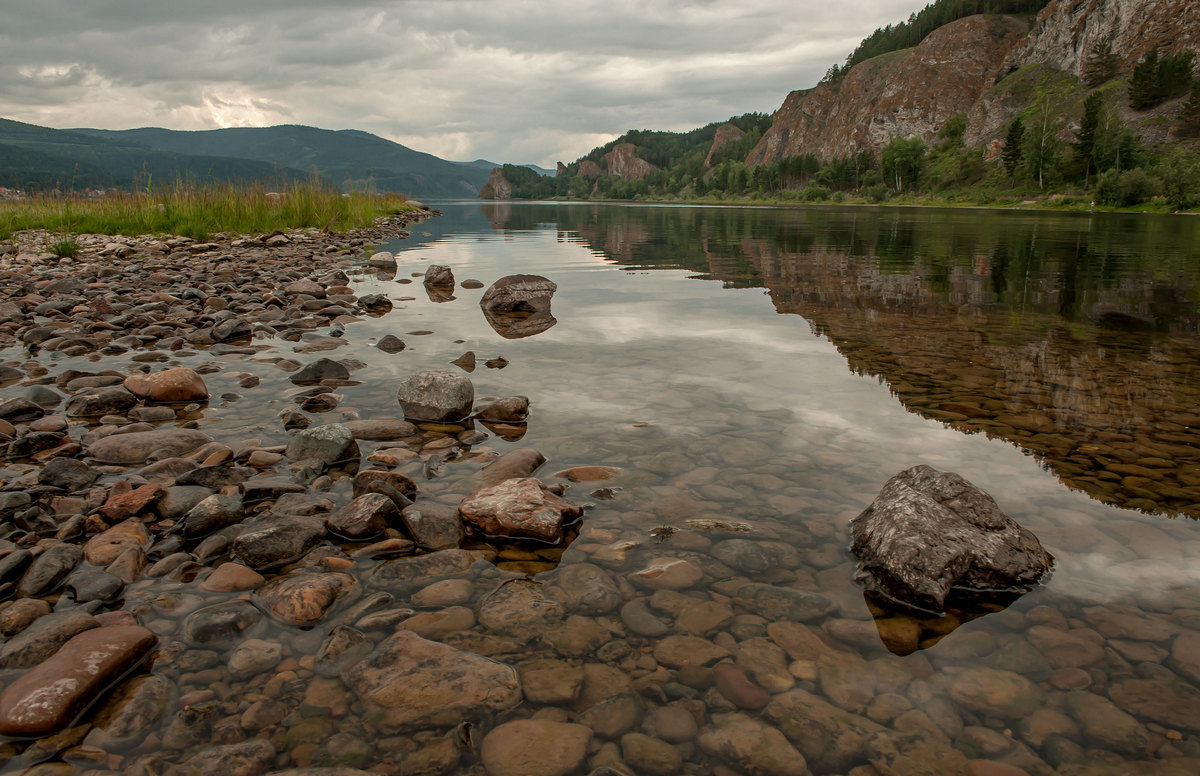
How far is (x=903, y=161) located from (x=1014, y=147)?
20736 mm

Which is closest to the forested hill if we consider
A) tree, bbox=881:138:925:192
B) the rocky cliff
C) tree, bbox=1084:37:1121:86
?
the rocky cliff

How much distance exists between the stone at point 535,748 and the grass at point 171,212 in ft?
81.7

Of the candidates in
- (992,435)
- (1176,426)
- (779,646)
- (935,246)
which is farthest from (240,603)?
(935,246)

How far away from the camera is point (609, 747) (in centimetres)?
282

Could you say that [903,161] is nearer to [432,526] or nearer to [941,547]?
[941,547]

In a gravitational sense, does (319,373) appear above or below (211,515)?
above

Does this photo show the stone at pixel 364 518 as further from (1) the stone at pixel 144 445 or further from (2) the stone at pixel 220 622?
(1) the stone at pixel 144 445

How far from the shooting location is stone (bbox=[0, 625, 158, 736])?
281 cm

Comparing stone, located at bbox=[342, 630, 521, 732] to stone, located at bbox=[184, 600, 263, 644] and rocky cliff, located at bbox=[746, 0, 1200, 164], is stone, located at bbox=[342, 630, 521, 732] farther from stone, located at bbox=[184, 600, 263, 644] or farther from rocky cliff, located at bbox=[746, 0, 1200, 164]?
rocky cliff, located at bbox=[746, 0, 1200, 164]

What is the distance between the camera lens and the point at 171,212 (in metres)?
24.8

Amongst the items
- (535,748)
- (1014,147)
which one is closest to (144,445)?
(535,748)

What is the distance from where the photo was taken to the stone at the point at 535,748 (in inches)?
107

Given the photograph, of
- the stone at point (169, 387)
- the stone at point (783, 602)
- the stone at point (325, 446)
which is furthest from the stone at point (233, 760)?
the stone at point (169, 387)

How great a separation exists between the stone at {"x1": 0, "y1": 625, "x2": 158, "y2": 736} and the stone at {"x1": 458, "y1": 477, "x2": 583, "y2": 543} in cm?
197
